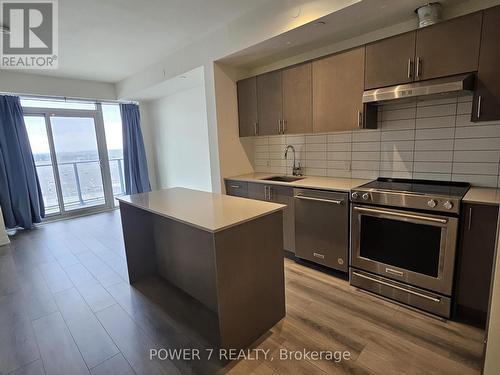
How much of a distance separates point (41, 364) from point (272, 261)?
1.68 meters

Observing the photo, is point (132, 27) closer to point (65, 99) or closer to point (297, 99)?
point (297, 99)

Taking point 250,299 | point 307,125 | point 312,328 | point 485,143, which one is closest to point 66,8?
point 307,125

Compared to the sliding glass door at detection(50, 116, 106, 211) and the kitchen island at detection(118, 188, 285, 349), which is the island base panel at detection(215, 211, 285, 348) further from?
the sliding glass door at detection(50, 116, 106, 211)

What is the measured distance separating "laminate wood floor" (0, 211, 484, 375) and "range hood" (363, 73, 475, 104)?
1.73 metres

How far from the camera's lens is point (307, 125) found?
2936mm

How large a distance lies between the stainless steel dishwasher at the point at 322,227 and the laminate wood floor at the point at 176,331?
209 millimetres

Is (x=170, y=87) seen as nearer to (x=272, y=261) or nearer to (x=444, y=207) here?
(x=272, y=261)

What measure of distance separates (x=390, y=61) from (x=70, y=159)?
584 cm

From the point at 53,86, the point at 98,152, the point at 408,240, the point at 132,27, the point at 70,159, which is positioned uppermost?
the point at 132,27

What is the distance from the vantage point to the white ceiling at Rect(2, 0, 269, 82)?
260cm

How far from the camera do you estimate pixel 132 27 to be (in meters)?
3.03

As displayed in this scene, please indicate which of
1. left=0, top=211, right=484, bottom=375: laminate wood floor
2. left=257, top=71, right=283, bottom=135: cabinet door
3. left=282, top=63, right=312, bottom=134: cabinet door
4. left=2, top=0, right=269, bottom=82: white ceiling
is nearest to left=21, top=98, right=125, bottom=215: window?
left=2, top=0, right=269, bottom=82: white ceiling

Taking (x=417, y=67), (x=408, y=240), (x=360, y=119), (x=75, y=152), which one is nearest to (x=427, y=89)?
(x=417, y=67)

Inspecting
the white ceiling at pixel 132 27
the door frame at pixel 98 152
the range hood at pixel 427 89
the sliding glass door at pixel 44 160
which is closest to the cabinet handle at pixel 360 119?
the range hood at pixel 427 89
